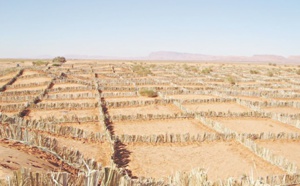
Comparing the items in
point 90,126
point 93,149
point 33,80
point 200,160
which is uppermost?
point 33,80

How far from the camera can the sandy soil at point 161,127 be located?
12505mm

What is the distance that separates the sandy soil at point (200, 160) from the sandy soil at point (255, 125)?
2.65 meters

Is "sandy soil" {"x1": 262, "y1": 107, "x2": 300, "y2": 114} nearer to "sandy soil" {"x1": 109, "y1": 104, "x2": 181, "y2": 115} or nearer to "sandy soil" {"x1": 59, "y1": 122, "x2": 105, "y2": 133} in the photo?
"sandy soil" {"x1": 109, "y1": 104, "x2": 181, "y2": 115}

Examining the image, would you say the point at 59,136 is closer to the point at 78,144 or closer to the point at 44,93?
the point at 78,144

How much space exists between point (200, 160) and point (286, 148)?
4.02 m

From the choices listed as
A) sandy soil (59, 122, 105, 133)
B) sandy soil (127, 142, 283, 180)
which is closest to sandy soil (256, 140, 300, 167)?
sandy soil (127, 142, 283, 180)

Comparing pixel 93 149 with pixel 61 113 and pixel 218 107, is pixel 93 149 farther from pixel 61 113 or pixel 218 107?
pixel 218 107

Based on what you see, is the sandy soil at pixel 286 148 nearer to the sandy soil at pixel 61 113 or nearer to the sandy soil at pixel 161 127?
the sandy soil at pixel 161 127

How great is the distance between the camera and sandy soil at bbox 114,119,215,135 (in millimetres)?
12505

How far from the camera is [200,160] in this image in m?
9.44

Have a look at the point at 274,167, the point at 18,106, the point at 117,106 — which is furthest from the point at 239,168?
the point at 18,106

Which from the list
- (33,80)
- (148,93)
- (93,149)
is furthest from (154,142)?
(33,80)

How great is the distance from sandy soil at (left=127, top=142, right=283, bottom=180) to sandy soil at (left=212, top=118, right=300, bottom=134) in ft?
8.70

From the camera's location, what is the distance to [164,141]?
10953 mm
